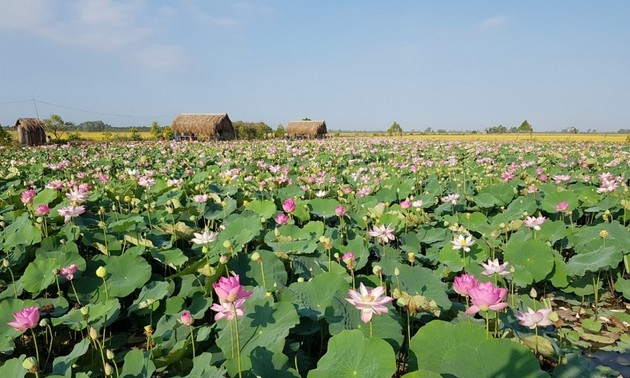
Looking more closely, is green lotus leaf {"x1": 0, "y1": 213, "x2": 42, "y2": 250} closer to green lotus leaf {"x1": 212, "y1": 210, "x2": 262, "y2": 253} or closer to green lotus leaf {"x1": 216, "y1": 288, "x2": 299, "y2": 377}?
green lotus leaf {"x1": 212, "y1": 210, "x2": 262, "y2": 253}

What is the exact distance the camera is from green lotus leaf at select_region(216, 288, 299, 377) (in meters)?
1.38

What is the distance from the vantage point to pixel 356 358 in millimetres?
1130

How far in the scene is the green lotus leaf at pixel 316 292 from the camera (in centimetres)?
168

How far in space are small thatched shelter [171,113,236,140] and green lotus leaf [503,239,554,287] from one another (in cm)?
2881

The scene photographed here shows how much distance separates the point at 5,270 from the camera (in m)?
2.33

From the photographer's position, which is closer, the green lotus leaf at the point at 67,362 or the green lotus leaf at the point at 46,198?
the green lotus leaf at the point at 67,362

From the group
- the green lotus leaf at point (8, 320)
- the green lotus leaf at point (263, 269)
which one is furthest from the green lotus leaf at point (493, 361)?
the green lotus leaf at point (8, 320)

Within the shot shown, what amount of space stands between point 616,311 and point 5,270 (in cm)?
362

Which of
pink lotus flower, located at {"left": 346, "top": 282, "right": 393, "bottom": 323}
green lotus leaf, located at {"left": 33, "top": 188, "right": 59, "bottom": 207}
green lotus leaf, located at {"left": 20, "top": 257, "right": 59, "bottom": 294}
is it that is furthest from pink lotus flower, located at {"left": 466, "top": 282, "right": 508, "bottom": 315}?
green lotus leaf, located at {"left": 33, "top": 188, "right": 59, "bottom": 207}

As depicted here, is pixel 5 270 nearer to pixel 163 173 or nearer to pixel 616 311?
pixel 616 311

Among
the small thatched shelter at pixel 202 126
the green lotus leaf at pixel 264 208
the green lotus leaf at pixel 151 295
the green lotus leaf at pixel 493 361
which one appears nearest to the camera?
the green lotus leaf at pixel 493 361

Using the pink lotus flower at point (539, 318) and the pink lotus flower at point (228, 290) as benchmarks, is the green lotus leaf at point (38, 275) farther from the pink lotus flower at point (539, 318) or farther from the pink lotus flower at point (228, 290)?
the pink lotus flower at point (539, 318)

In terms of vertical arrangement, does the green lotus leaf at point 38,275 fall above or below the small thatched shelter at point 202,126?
below

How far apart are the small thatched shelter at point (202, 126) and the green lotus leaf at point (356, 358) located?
29614 mm
